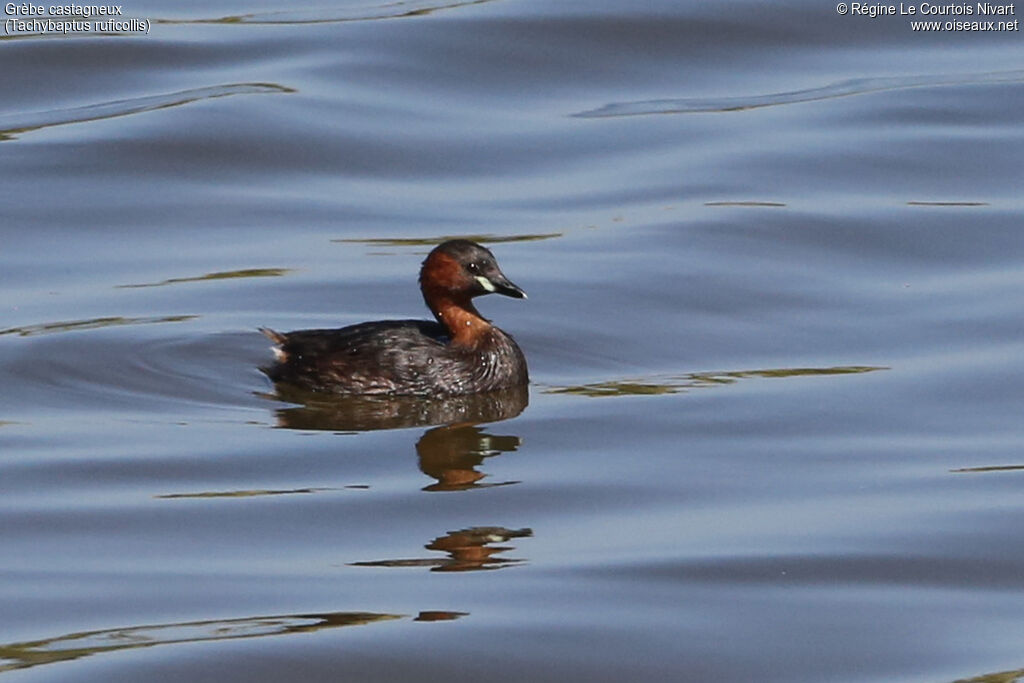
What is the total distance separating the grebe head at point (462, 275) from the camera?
11.8 metres

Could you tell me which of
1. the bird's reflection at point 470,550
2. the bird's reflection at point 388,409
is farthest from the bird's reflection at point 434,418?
the bird's reflection at point 470,550

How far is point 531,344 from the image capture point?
491 inches

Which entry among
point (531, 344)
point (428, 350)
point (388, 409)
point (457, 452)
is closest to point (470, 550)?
point (457, 452)

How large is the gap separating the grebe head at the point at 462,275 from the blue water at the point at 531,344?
604mm

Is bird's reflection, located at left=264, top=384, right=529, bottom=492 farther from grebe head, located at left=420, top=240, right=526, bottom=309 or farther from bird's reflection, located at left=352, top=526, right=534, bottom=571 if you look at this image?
bird's reflection, located at left=352, top=526, right=534, bottom=571

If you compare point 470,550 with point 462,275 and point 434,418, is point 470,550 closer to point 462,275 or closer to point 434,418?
point 434,418

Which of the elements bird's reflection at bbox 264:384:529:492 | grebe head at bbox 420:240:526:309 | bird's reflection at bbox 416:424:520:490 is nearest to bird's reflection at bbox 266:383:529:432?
bird's reflection at bbox 264:384:529:492

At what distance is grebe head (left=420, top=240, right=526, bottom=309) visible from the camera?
11.8 meters

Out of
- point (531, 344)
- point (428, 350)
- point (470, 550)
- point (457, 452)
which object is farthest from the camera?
point (531, 344)

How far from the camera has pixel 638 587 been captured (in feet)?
26.7

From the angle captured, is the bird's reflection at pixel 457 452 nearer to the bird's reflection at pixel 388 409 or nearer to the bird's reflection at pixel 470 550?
the bird's reflection at pixel 388 409

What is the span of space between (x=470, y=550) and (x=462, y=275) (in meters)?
3.45

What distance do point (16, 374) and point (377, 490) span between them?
2.77m

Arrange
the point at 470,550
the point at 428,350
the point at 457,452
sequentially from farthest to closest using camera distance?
1. the point at 428,350
2. the point at 457,452
3. the point at 470,550
